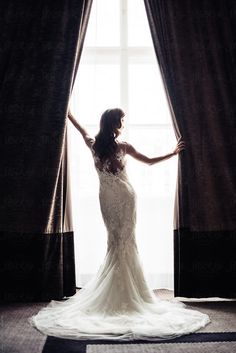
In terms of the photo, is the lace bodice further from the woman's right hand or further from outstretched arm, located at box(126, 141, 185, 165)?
the woman's right hand

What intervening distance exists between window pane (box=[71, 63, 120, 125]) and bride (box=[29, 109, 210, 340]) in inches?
16.5

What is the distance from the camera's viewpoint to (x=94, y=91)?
3885mm

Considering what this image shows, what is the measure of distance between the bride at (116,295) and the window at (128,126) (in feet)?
1.58

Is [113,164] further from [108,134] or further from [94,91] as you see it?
[94,91]

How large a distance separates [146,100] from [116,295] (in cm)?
184

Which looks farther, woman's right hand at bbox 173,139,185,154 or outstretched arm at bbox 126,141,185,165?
woman's right hand at bbox 173,139,185,154

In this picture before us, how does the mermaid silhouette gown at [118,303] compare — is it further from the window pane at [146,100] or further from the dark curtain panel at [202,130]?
the window pane at [146,100]

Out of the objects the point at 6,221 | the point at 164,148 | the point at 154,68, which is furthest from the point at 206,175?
the point at 6,221

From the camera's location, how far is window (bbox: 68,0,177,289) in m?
3.89

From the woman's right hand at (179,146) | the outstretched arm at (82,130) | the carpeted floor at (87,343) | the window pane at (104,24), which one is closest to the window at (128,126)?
the window pane at (104,24)

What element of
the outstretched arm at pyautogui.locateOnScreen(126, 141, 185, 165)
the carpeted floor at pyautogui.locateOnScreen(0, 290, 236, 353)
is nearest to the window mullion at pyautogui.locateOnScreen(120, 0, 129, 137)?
the outstretched arm at pyautogui.locateOnScreen(126, 141, 185, 165)

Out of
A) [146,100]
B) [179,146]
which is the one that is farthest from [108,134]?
[146,100]

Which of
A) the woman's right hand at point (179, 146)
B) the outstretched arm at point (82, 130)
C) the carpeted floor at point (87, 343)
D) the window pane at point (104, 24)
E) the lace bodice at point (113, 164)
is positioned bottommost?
the carpeted floor at point (87, 343)

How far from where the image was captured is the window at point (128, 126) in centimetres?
389
